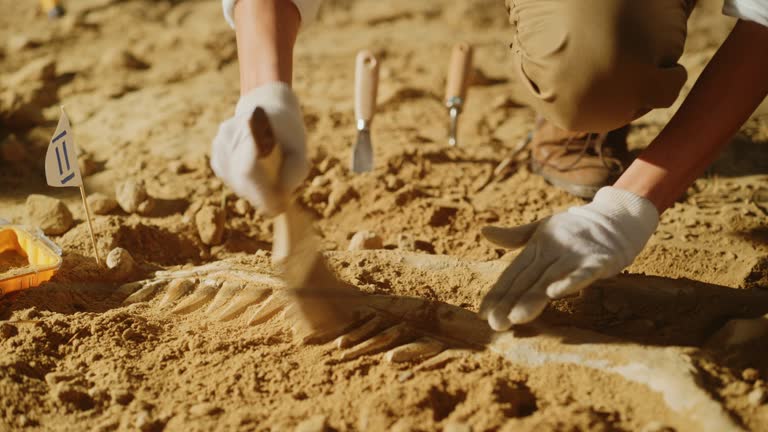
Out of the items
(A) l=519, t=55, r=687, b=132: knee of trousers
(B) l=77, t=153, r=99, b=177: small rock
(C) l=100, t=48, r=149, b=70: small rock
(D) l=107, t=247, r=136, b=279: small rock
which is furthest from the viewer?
(C) l=100, t=48, r=149, b=70: small rock

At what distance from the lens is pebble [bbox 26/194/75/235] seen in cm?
246

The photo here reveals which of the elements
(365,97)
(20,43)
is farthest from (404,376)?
(20,43)

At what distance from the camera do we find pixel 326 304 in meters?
1.79

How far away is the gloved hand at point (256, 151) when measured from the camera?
1540 mm

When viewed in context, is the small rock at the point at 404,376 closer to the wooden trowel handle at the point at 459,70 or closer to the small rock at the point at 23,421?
the small rock at the point at 23,421

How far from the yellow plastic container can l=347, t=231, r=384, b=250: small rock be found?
997 mm

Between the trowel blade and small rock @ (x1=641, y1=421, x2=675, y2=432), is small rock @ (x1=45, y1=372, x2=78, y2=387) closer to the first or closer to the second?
small rock @ (x1=641, y1=421, x2=675, y2=432)

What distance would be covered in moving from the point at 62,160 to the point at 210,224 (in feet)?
1.99

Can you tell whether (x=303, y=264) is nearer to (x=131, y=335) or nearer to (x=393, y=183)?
(x=131, y=335)

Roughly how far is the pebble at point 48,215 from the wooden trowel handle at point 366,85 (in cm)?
134

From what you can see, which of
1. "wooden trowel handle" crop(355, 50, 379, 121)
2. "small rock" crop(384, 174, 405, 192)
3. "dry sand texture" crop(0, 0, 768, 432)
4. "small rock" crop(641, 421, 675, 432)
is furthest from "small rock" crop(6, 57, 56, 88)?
"small rock" crop(641, 421, 675, 432)

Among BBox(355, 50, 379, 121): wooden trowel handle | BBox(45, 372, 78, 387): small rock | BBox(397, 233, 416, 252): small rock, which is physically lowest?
BBox(45, 372, 78, 387): small rock

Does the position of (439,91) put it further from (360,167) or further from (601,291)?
(601,291)

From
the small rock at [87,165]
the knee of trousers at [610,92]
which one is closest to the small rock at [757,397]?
the knee of trousers at [610,92]
